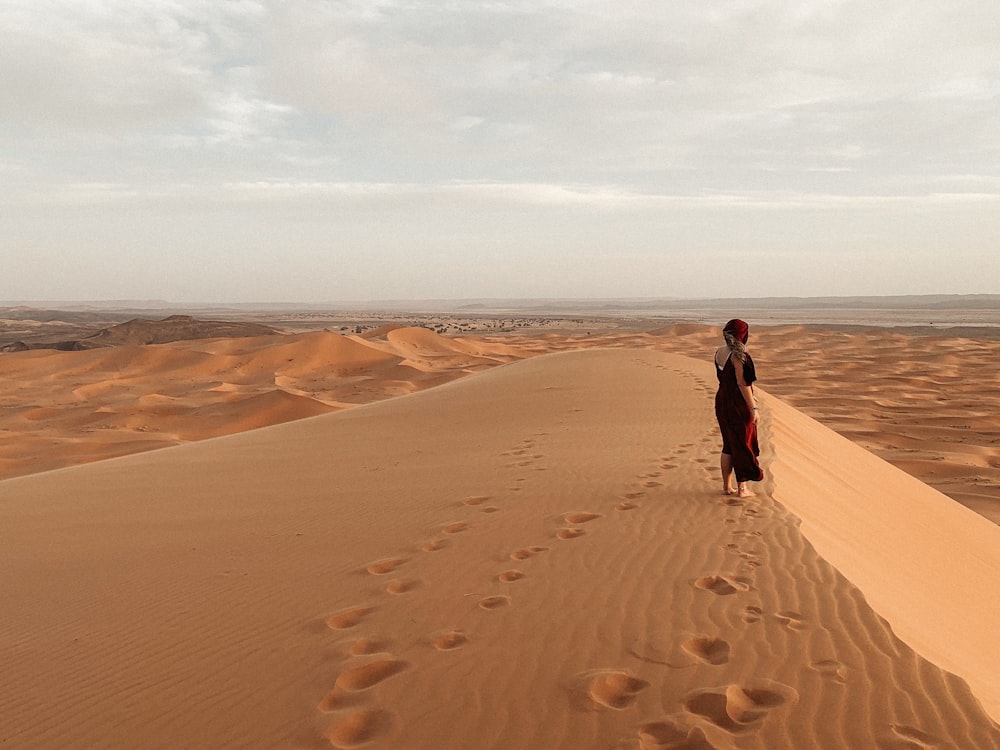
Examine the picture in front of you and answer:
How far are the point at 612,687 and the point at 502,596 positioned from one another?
3.58ft

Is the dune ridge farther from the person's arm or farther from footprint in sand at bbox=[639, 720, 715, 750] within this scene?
footprint in sand at bbox=[639, 720, 715, 750]

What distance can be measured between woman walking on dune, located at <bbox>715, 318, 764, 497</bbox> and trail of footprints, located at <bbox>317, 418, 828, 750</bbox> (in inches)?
43.4

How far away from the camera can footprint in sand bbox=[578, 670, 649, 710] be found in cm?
284

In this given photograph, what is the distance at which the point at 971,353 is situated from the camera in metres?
33.0

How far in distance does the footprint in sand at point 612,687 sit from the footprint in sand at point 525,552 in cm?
157

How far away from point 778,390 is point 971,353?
54.4 feet

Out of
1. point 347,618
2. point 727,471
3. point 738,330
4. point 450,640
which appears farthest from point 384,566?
point 738,330

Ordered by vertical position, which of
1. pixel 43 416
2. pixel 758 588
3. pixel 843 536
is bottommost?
pixel 43 416

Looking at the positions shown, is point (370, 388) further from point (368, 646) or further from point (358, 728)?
point (358, 728)

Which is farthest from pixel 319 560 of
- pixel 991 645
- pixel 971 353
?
pixel 971 353

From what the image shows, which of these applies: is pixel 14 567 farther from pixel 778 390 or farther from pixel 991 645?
pixel 778 390

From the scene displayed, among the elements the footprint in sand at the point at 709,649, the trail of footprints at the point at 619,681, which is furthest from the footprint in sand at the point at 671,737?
the footprint in sand at the point at 709,649

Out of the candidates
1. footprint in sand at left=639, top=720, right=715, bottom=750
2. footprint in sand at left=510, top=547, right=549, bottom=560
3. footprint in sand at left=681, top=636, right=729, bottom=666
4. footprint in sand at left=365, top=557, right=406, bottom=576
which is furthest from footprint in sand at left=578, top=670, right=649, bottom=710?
footprint in sand at left=365, top=557, right=406, bottom=576

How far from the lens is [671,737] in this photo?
2.60m
